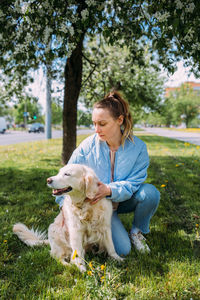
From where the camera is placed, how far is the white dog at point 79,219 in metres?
2.30

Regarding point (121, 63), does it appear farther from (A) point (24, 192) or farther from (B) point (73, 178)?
(B) point (73, 178)

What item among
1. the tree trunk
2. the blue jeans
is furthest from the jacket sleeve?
the tree trunk

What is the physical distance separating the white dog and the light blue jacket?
15.9 inches

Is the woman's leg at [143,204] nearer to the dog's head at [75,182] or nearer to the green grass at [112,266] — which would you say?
the green grass at [112,266]

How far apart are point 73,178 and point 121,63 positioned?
30.6 feet

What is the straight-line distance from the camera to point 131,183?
267 cm

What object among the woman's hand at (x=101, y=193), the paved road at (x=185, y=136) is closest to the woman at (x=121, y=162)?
the woman's hand at (x=101, y=193)

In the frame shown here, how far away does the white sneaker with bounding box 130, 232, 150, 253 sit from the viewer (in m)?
2.59

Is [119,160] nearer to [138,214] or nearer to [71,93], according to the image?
[138,214]

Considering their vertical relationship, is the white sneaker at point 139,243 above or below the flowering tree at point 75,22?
below

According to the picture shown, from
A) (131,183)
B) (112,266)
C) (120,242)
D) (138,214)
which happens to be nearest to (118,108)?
(131,183)

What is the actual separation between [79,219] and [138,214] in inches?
30.0

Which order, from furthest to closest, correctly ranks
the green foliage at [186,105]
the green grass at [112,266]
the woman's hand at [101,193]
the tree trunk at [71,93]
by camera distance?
the green foliage at [186,105], the tree trunk at [71,93], the woman's hand at [101,193], the green grass at [112,266]

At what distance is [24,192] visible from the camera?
15.8 feet
